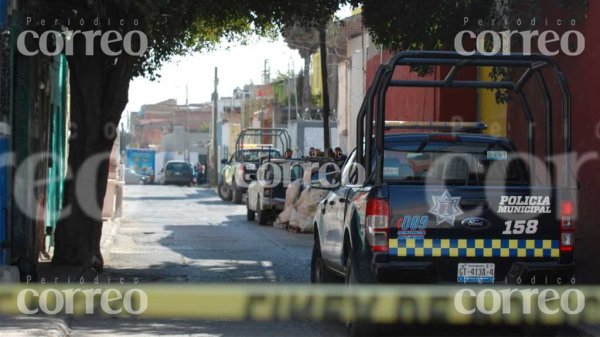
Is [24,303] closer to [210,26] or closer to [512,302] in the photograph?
[512,302]

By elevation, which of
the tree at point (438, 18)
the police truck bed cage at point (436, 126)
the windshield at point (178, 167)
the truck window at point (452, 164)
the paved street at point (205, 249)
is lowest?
the paved street at point (205, 249)

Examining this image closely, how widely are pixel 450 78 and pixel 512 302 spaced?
2.53 meters

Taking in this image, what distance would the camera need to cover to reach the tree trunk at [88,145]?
15172 millimetres

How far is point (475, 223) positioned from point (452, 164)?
1433 mm

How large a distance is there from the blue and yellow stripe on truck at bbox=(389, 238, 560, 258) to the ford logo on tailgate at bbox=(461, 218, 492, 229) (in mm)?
123

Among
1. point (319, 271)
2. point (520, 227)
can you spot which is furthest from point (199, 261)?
point (520, 227)

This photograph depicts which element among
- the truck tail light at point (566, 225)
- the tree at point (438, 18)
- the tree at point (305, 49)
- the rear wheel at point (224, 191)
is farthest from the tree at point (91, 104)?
the tree at point (305, 49)

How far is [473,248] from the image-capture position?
32.5 feet

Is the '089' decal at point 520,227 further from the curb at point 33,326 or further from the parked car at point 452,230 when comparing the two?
the curb at point 33,326

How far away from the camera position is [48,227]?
703 inches

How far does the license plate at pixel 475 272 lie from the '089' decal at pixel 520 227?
1.11 ft

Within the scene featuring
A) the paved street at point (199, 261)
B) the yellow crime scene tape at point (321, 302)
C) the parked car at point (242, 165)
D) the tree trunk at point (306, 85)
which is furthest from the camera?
the tree trunk at point (306, 85)

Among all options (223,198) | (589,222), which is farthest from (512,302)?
(223,198)

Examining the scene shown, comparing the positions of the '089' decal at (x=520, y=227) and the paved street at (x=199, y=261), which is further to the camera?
the paved street at (x=199, y=261)
